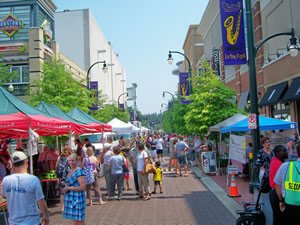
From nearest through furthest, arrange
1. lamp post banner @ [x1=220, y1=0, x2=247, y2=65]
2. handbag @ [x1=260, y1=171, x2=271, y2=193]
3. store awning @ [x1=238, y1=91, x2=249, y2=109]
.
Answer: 1. handbag @ [x1=260, y1=171, x2=271, y2=193]
2. lamp post banner @ [x1=220, y1=0, x2=247, y2=65]
3. store awning @ [x1=238, y1=91, x2=249, y2=109]

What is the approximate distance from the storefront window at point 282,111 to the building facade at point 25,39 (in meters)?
19.2

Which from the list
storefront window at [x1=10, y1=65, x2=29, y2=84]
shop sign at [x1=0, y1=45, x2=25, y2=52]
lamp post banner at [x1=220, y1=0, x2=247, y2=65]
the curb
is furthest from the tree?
shop sign at [x1=0, y1=45, x2=25, y2=52]

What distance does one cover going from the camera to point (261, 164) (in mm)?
9227

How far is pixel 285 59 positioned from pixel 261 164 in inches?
559

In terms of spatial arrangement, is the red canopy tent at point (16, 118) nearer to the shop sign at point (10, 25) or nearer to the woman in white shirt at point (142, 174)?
the woman in white shirt at point (142, 174)

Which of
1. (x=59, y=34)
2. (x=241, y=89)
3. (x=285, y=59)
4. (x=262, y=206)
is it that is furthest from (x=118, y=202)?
(x=59, y=34)

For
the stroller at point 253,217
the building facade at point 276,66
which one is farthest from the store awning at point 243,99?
the stroller at point 253,217

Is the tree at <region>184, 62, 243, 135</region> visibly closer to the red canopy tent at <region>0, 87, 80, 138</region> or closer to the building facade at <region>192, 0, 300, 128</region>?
the building facade at <region>192, 0, 300, 128</region>

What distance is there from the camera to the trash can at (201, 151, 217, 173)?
19500 mm

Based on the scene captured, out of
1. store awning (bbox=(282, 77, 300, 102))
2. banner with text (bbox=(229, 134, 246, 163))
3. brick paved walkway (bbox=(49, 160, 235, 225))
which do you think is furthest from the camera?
store awning (bbox=(282, 77, 300, 102))

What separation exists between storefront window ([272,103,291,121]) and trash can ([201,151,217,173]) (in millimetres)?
5425

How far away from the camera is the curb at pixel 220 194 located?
36.4 feet

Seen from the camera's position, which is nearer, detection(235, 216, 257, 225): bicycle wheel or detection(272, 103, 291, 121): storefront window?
detection(235, 216, 257, 225): bicycle wheel

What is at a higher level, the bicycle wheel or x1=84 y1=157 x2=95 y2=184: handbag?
x1=84 y1=157 x2=95 y2=184: handbag
